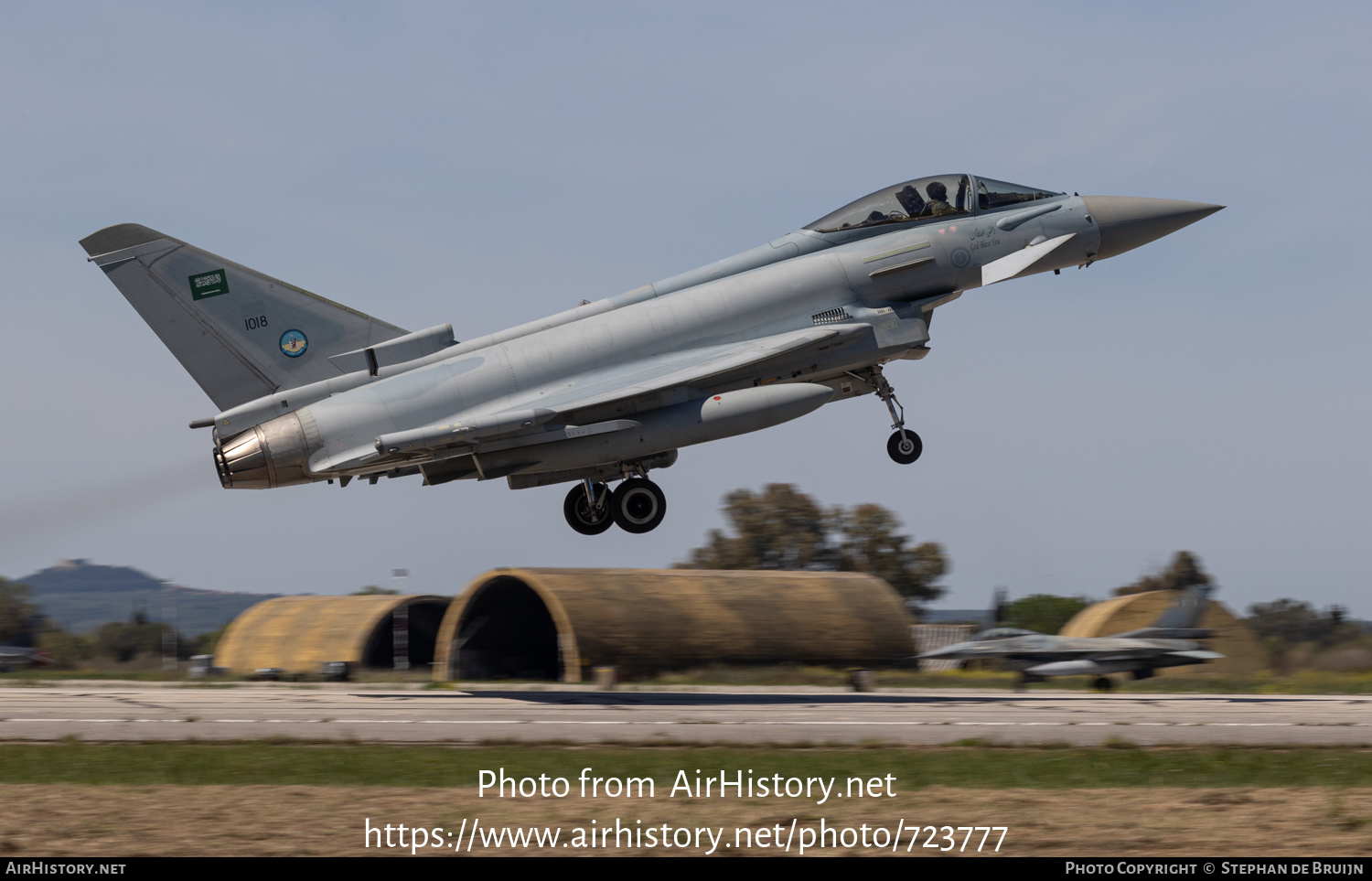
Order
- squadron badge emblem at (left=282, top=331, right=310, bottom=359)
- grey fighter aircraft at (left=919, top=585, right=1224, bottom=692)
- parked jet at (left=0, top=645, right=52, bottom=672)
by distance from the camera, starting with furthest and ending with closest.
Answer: parked jet at (left=0, top=645, right=52, bottom=672)
grey fighter aircraft at (left=919, top=585, right=1224, bottom=692)
squadron badge emblem at (left=282, top=331, right=310, bottom=359)

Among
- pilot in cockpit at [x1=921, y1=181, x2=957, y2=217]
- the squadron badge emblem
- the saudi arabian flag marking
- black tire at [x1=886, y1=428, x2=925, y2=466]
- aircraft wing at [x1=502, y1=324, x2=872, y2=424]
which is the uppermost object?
pilot in cockpit at [x1=921, y1=181, x2=957, y2=217]

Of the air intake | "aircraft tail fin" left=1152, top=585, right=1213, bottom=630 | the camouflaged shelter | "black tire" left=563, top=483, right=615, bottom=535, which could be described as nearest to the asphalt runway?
"black tire" left=563, top=483, right=615, bottom=535

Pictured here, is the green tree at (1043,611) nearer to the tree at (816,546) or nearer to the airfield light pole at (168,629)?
the tree at (816,546)

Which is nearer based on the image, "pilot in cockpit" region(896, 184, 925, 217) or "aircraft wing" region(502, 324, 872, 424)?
"aircraft wing" region(502, 324, 872, 424)

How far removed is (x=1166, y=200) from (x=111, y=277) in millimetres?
20309

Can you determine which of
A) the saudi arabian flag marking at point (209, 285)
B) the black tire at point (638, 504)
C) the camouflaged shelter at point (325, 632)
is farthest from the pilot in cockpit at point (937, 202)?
the camouflaged shelter at point (325, 632)

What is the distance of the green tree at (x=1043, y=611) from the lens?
6631cm

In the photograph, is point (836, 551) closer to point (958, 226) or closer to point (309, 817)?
point (958, 226)

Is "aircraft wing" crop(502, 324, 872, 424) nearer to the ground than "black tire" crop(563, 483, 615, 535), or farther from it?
farther from it

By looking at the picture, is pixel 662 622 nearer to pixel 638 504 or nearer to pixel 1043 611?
pixel 638 504

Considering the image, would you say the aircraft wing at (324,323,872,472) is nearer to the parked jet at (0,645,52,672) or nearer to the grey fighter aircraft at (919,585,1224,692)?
the grey fighter aircraft at (919,585,1224,692)

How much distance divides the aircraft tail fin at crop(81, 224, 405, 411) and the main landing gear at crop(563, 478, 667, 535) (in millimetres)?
5280

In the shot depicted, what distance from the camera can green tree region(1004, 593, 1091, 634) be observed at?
Answer: 2611 inches

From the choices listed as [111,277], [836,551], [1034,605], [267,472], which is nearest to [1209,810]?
[267,472]
